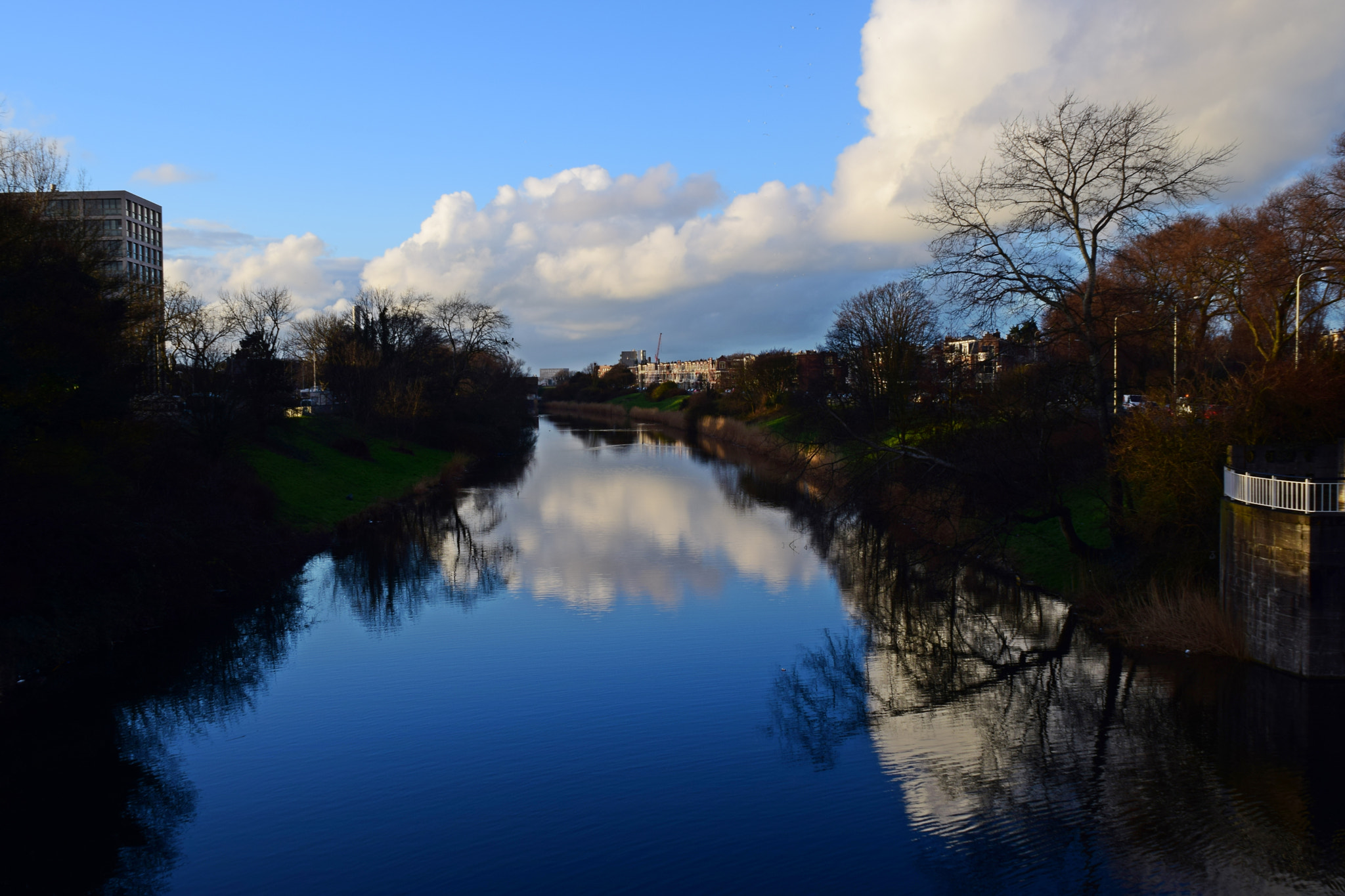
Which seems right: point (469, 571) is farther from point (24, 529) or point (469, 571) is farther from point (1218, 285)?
point (1218, 285)

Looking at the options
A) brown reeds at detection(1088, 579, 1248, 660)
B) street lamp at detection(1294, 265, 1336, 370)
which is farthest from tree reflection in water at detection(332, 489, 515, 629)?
street lamp at detection(1294, 265, 1336, 370)

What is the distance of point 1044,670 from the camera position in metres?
17.8

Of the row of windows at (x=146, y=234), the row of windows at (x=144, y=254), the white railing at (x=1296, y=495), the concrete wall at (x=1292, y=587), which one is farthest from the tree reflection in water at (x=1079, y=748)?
the row of windows at (x=146, y=234)

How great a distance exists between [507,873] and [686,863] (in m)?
2.03

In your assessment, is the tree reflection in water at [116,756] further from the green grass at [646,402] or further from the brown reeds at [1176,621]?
the green grass at [646,402]

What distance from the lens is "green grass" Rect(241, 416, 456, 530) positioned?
108ft

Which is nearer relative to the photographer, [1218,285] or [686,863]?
[686,863]

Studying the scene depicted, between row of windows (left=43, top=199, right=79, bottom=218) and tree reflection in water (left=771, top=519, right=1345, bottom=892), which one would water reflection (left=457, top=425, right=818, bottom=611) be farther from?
row of windows (left=43, top=199, right=79, bottom=218)

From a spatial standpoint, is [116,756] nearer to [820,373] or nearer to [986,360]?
[986,360]

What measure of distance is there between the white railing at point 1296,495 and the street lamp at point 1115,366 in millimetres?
4746

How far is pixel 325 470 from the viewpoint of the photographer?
39594mm

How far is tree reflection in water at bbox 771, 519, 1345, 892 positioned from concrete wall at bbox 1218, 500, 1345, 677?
0.43 meters

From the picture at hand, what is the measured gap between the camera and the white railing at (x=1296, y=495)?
50.1ft

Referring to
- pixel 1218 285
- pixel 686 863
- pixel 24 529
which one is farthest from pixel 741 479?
pixel 686 863
